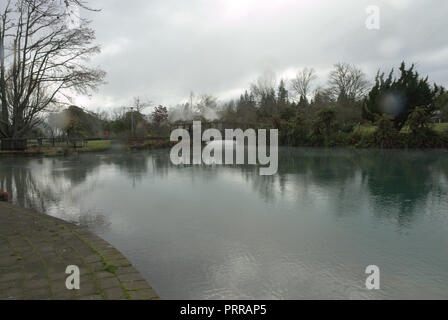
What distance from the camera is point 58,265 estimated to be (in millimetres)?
2811

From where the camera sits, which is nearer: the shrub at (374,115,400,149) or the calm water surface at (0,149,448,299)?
the calm water surface at (0,149,448,299)

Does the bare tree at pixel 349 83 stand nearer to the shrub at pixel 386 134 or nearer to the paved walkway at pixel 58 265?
the shrub at pixel 386 134

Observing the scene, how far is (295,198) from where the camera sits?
6480 mm

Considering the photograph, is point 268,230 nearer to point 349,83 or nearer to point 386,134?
point 386,134

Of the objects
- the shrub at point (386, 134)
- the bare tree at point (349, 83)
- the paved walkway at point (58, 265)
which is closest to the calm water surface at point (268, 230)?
the paved walkway at point (58, 265)

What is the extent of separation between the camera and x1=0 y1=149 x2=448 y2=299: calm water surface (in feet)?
9.42

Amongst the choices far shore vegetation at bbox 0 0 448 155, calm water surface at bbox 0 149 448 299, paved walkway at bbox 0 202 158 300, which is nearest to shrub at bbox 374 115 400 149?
far shore vegetation at bbox 0 0 448 155

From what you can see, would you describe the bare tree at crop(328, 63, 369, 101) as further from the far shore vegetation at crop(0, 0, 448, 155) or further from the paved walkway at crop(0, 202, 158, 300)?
the paved walkway at crop(0, 202, 158, 300)

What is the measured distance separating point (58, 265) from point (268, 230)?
2638 mm

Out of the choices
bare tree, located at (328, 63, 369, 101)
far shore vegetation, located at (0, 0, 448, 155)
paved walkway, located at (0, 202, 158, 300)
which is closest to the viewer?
paved walkway, located at (0, 202, 158, 300)

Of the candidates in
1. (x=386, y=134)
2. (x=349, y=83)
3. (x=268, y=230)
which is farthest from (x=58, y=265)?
(x=349, y=83)

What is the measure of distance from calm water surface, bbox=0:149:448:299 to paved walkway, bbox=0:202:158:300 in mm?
346
